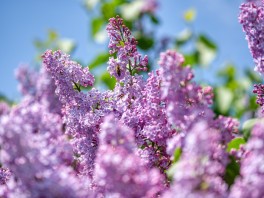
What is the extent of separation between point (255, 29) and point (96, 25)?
3.71 m

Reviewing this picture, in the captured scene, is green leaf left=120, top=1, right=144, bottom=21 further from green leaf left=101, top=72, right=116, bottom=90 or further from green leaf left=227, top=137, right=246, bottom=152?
green leaf left=227, top=137, right=246, bottom=152

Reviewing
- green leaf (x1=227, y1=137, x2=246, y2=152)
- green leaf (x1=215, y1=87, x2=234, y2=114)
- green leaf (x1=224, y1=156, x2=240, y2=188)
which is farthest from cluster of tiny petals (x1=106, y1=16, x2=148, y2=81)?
green leaf (x1=215, y1=87, x2=234, y2=114)

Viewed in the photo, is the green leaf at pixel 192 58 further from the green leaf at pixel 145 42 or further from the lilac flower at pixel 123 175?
the lilac flower at pixel 123 175

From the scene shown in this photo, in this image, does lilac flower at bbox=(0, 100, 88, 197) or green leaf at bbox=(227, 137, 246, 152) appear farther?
green leaf at bbox=(227, 137, 246, 152)

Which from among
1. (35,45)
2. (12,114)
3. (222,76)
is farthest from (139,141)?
(35,45)

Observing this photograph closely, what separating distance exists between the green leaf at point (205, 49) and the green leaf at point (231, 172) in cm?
327

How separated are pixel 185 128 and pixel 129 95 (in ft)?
1.99

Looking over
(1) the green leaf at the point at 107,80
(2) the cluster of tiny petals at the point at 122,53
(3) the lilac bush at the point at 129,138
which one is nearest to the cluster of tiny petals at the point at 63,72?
(3) the lilac bush at the point at 129,138

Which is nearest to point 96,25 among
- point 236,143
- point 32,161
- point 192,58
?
point 192,58

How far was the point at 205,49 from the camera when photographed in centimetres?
486

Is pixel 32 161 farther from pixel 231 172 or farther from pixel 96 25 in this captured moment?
pixel 96 25

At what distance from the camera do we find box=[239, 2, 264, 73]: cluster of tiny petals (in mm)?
1547

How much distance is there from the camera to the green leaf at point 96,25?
5.12 meters

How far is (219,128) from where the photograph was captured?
133 centimetres
